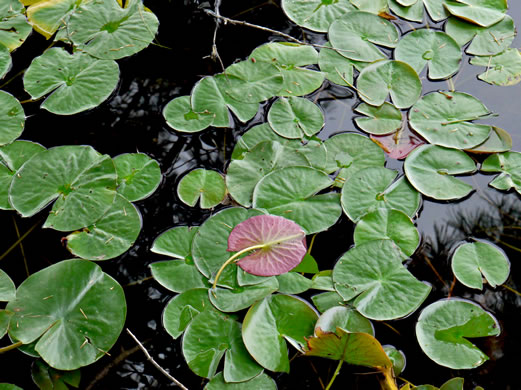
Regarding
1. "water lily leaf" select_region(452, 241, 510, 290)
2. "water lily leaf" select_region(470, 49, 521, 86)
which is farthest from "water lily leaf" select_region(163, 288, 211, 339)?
"water lily leaf" select_region(470, 49, 521, 86)

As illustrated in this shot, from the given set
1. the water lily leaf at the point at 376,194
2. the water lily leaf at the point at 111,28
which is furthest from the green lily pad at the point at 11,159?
the water lily leaf at the point at 376,194

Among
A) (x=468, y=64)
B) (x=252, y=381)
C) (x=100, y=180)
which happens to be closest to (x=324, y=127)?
(x=468, y=64)

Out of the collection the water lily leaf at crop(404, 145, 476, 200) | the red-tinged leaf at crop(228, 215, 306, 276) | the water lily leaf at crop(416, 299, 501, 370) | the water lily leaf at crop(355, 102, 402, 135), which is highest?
the water lily leaf at crop(355, 102, 402, 135)

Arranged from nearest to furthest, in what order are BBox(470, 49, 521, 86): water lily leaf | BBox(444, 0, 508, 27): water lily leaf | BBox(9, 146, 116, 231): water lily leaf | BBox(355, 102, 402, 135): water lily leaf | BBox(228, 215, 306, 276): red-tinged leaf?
BBox(228, 215, 306, 276): red-tinged leaf < BBox(9, 146, 116, 231): water lily leaf < BBox(355, 102, 402, 135): water lily leaf < BBox(470, 49, 521, 86): water lily leaf < BBox(444, 0, 508, 27): water lily leaf

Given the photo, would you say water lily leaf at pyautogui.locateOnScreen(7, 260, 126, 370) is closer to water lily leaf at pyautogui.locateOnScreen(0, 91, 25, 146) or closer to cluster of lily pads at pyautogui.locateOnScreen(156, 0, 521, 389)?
cluster of lily pads at pyautogui.locateOnScreen(156, 0, 521, 389)

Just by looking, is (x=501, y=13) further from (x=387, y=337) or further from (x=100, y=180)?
(x=100, y=180)

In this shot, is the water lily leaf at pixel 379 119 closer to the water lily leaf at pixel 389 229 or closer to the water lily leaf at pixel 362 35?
the water lily leaf at pixel 362 35
